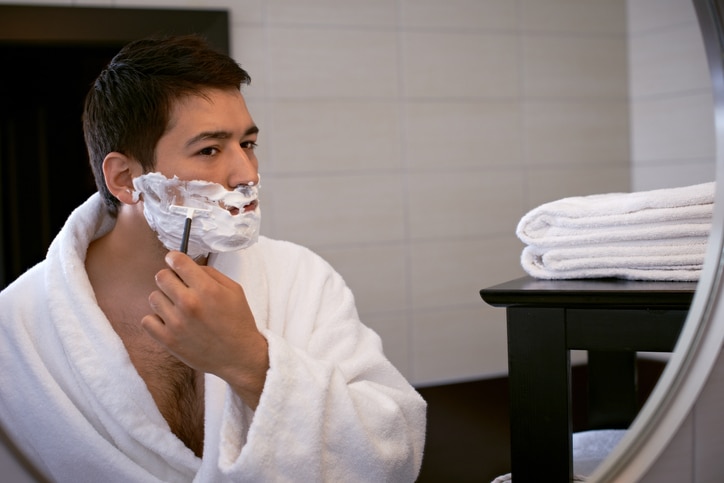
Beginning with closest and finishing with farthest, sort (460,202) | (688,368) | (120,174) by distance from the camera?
(688,368), (120,174), (460,202)

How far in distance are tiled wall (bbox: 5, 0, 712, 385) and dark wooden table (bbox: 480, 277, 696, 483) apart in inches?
11.2

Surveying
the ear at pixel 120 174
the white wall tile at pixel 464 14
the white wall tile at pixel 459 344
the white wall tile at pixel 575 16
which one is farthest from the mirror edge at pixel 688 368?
the white wall tile at pixel 464 14

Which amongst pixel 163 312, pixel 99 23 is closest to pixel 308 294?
pixel 163 312

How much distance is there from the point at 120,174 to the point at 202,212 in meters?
0.13

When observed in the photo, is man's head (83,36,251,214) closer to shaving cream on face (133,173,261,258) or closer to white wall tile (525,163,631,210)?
shaving cream on face (133,173,261,258)

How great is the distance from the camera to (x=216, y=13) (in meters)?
1.49

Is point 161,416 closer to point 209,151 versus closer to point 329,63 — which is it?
point 209,151

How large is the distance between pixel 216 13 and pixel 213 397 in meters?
1.05

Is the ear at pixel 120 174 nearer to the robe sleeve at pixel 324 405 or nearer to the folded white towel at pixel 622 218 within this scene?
the robe sleeve at pixel 324 405

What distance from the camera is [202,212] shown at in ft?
2.26

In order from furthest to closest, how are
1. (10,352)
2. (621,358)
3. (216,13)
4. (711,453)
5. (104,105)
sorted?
(216,13) < (621,358) < (104,105) < (10,352) < (711,453)

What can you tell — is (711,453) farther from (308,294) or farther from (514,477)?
(308,294)

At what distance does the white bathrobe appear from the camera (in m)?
0.61

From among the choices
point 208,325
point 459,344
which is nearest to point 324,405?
point 208,325
